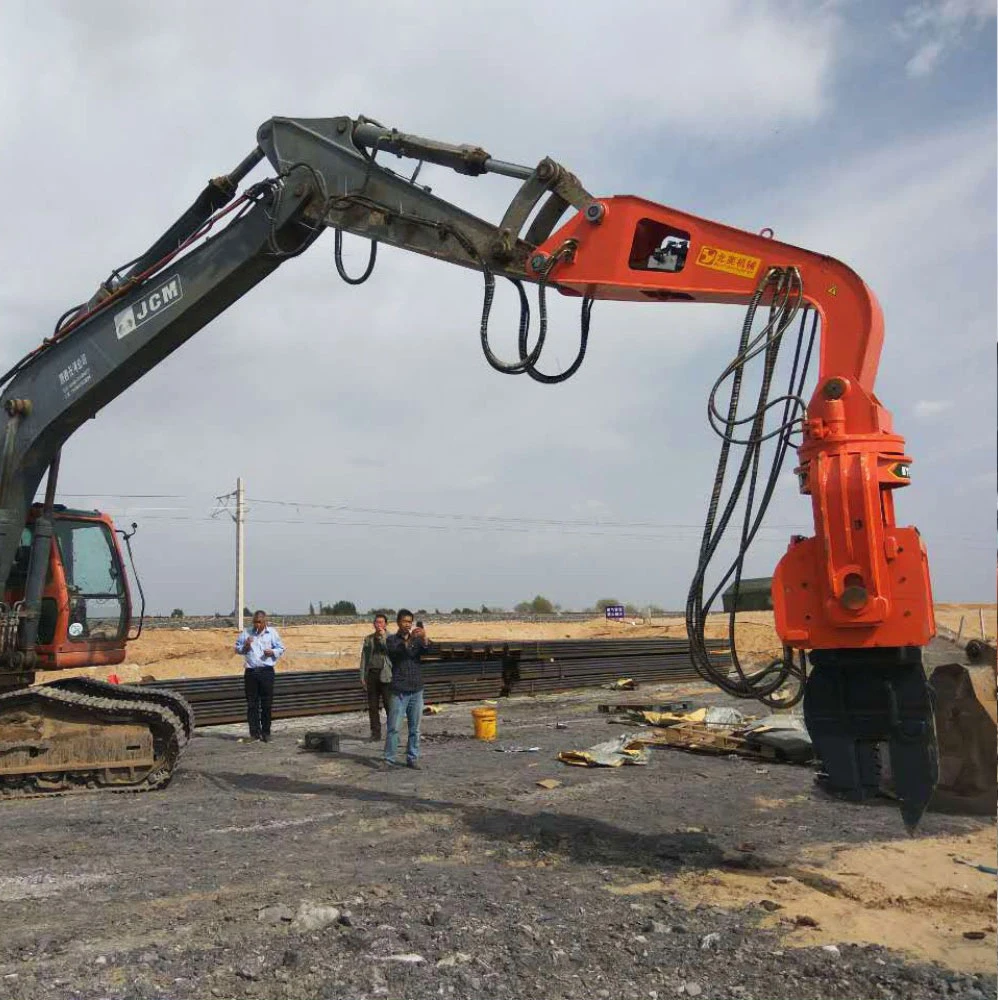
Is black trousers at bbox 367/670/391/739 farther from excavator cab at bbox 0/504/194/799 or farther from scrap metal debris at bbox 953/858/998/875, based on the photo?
scrap metal debris at bbox 953/858/998/875

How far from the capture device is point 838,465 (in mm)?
5488

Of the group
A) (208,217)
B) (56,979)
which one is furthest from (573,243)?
(56,979)

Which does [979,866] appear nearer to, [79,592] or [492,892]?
[492,892]

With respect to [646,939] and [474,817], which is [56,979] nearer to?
[646,939]

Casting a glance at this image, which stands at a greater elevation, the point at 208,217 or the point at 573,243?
the point at 208,217

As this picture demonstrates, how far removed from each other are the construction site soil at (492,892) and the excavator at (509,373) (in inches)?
33.5

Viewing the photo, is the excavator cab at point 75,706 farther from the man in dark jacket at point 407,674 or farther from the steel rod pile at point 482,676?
the steel rod pile at point 482,676

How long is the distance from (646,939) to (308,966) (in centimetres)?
173

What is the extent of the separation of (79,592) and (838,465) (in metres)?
7.89

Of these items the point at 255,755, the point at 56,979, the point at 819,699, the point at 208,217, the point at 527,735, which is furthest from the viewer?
the point at 527,735

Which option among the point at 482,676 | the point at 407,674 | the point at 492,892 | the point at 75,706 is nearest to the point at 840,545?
the point at 492,892

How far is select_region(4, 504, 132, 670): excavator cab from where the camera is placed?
983 centimetres

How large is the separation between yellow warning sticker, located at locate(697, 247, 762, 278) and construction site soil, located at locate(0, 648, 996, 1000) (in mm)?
3906

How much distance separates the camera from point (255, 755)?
38.7ft
